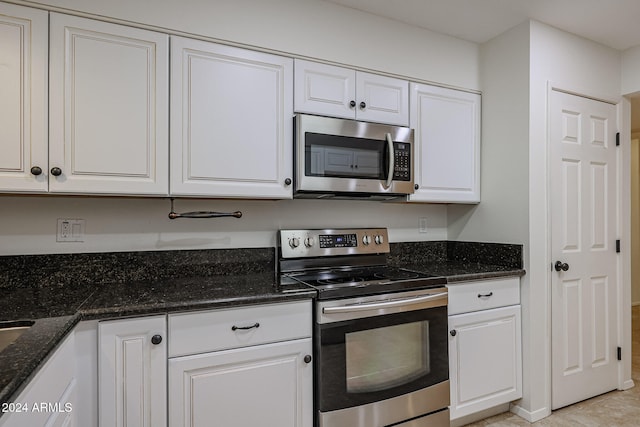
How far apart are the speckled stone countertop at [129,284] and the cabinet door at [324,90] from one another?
33.8 inches

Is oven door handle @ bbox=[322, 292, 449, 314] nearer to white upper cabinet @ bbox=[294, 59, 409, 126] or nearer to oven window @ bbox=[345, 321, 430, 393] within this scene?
oven window @ bbox=[345, 321, 430, 393]

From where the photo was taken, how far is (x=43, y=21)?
5.09ft

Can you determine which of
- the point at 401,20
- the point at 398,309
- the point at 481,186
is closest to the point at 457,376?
the point at 398,309

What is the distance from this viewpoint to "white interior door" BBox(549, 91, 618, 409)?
241 centimetres

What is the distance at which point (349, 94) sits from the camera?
84.8 inches

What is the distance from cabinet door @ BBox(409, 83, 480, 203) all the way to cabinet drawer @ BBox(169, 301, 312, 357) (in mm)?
1069

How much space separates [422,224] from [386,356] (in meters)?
1.15

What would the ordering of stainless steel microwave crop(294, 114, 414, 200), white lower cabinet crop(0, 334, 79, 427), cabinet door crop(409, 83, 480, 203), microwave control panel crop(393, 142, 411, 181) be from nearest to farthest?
1. white lower cabinet crop(0, 334, 79, 427)
2. stainless steel microwave crop(294, 114, 414, 200)
3. microwave control panel crop(393, 142, 411, 181)
4. cabinet door crop(409, 83, 480, 203)

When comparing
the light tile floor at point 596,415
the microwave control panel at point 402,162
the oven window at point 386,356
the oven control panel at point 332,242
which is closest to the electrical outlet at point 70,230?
the oven control panel at point 332,242

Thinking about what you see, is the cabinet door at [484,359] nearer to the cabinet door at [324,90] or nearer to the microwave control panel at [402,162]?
the microwave control panel at [402,162]

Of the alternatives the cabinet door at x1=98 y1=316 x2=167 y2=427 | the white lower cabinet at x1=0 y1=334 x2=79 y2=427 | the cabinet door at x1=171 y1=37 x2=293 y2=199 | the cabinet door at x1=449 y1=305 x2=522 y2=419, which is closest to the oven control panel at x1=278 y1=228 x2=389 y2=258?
the cabinet door at x1=171 y1=37 x2=293 y2=199

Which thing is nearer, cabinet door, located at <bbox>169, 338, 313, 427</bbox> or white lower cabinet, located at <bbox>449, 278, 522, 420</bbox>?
cabinet door, located at <bbox>169, 338, 313, 427</bbox>

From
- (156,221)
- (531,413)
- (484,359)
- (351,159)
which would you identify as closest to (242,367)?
(156,221)

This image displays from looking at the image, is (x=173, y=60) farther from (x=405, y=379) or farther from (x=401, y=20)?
(x=405, y=379)
